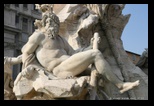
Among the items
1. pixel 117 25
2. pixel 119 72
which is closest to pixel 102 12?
pixel 117 25

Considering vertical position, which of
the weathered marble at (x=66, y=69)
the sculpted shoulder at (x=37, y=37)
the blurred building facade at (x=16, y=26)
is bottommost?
the blurred building facade at (x=16, y=26)

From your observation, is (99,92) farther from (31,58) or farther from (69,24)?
(69,24)

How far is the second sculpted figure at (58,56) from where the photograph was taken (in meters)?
5.06

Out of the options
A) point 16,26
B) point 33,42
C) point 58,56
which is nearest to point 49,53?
point 58,56

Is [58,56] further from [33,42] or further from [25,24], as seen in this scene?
[25,24]

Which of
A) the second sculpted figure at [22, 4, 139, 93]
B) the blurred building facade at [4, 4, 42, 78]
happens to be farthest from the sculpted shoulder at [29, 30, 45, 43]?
the blurred building facade at [4, 4, 42, 78]

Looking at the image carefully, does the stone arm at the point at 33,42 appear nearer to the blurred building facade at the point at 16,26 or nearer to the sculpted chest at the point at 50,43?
the sculpted chest at the point at 50,43

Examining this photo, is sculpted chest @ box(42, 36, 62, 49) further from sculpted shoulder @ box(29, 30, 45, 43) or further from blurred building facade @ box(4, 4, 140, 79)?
blurred building facade @ box(4, 4, 140, 79)

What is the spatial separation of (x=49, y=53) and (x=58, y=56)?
0.58 feet

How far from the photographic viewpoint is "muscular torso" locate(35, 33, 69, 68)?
530 centimetres

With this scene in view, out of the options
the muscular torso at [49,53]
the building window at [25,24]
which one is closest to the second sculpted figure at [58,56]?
the muscular torso at [49,53]

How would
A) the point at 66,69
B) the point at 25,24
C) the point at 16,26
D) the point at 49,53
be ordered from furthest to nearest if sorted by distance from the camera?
the point at 25,24, the point at 16,26, the point at 49,53, the point at 66,69

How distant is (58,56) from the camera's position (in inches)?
210
